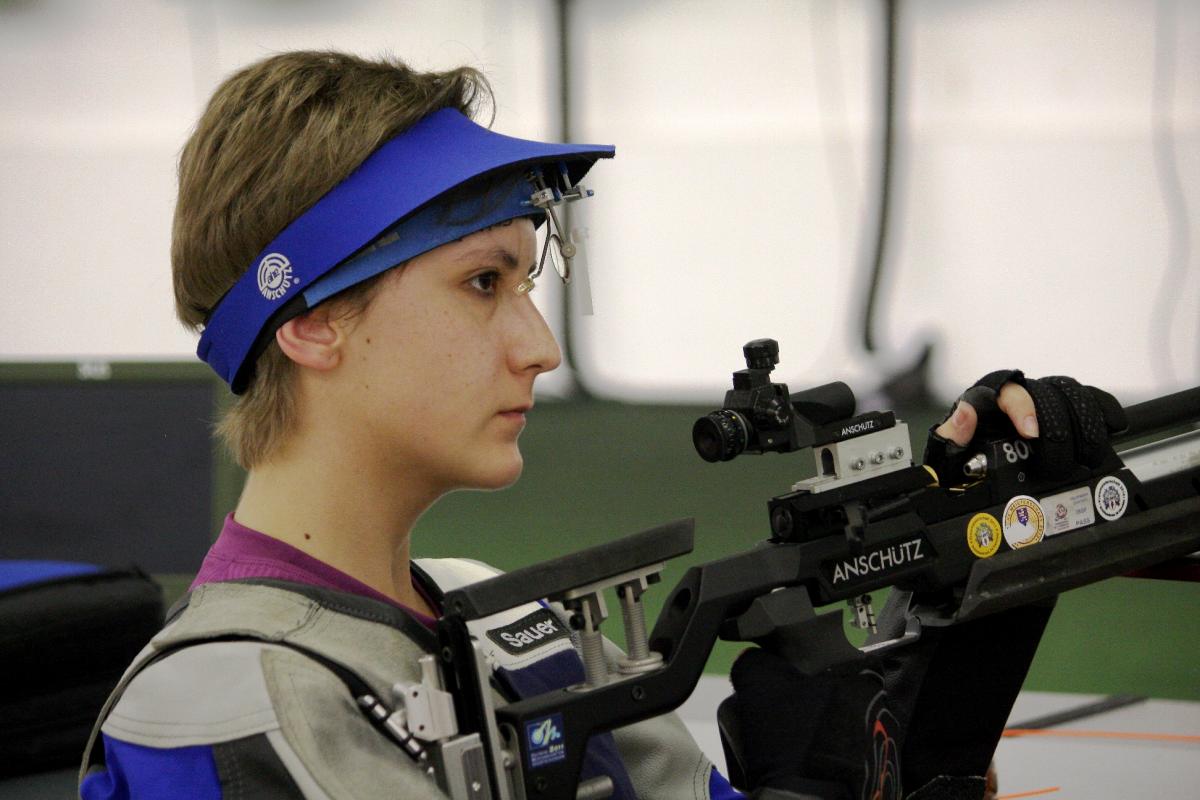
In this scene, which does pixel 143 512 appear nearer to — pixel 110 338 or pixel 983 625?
pixel 110 338

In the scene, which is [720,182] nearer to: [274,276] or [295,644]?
[274,276]

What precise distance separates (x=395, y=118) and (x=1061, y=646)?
2223 millimetres

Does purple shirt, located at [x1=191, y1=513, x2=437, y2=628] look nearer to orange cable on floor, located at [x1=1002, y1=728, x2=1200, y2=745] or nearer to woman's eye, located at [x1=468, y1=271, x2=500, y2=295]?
woman's eye, located at [x1=468, y1=271, x2=500, y2=295]

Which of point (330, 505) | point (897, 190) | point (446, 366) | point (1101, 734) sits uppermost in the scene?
point (897, 190)

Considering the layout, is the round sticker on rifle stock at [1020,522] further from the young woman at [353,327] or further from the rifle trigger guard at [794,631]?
the young woman at [353,327]

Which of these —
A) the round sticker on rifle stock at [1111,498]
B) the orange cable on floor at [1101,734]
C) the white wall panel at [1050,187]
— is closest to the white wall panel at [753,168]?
the white wall panel at [1050,187]

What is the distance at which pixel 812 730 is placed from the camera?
3.90 feet

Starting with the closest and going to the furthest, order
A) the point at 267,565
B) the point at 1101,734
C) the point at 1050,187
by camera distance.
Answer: the point at 267,565, the point at 1101,734, the point at 1050,187

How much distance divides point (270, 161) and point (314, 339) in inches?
5.8

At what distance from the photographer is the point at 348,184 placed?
1.17 meters

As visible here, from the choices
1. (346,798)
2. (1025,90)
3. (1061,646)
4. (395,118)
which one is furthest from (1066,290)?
(346,798)

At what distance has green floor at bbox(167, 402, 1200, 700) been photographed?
290cm

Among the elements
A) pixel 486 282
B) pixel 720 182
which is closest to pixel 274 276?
pixel 486 282

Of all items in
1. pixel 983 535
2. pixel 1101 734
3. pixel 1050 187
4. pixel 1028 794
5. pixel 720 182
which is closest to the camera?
pixel 983 535
